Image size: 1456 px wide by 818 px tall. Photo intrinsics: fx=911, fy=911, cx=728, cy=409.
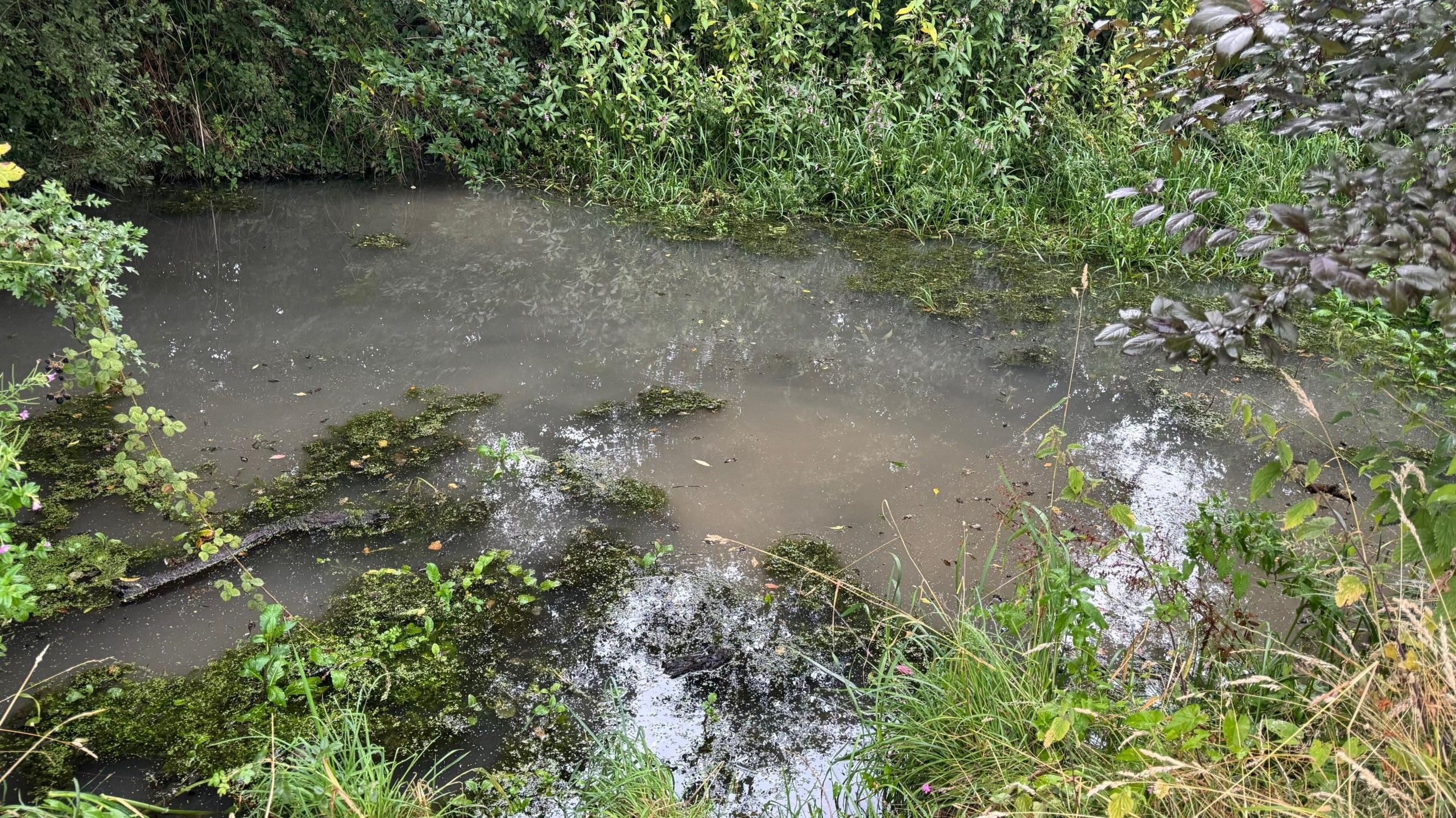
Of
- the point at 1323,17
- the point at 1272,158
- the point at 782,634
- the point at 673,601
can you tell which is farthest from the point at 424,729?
the point at 1272,158

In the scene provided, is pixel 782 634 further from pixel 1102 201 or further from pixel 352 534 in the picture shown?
pixel 1102 201

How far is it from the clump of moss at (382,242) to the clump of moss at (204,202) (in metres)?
1.04

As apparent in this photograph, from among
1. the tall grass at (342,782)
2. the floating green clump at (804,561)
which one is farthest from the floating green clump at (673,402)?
the tall grass at (342,782)

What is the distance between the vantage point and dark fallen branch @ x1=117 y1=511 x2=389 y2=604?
255cm

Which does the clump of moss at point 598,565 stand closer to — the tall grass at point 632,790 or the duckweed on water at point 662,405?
the tall grass at point 632,790

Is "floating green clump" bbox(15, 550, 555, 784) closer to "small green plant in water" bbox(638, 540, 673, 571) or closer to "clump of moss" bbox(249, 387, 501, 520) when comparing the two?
"small green plant in water" bbox(638, 540, 673, 571)

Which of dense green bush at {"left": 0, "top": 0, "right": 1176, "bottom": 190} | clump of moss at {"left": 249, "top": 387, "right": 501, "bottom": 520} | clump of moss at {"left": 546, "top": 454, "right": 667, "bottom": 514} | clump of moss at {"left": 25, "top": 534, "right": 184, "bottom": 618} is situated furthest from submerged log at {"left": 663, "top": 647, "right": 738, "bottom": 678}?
dense green bush at {"left": 0, "top": 0, "right": 1176, "bottom": 190}

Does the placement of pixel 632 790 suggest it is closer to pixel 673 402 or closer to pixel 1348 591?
pixel 1348 591

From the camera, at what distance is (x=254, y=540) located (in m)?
2.78

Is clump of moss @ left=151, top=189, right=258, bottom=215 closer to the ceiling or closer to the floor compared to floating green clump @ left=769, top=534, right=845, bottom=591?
closer to the ceiling

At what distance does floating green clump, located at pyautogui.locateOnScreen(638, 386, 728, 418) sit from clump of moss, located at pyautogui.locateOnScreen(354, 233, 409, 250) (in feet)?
7.71

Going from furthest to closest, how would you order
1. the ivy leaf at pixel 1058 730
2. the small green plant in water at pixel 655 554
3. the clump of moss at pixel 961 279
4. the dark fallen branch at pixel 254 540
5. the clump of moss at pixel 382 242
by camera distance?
the clump of moss at pixel 382 242
the clump of moss at pixel 961 279
the small green plant in water at pixel 655 554
the dark fallen branch at pixel 254 540
the ivy leaf at pixel 1058 730

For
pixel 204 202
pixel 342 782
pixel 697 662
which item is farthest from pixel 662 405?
pixel 204 202

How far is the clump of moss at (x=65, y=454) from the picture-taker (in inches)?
112
